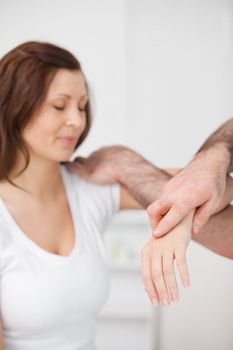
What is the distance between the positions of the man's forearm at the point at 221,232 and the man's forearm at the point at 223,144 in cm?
11

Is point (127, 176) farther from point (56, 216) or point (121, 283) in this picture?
point (121, 283)

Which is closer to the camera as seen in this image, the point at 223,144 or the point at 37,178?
the point at 223,144

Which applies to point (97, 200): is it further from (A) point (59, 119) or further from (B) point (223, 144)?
(B) point (223, 144)

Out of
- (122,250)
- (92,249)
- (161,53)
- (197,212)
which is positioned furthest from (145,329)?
(197,212)

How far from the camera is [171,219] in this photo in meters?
0.51

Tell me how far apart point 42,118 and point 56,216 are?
193 mm

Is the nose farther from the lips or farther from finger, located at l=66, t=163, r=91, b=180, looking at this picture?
finger, located at l=66, t=163, r=91, b=180

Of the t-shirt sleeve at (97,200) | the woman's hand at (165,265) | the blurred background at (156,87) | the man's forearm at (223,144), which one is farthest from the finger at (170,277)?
the blurred background at (156,87)

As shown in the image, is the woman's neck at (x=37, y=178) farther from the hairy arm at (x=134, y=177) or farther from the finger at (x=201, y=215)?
the finger at (x=201, y=215)

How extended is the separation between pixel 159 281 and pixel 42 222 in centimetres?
44

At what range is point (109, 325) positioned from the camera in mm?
1511

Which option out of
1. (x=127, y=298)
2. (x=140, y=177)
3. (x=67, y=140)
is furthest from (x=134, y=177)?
(x=127, y=298)

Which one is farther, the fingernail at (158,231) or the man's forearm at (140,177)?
the man's forearm at (140,177)

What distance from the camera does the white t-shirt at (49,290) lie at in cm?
78
